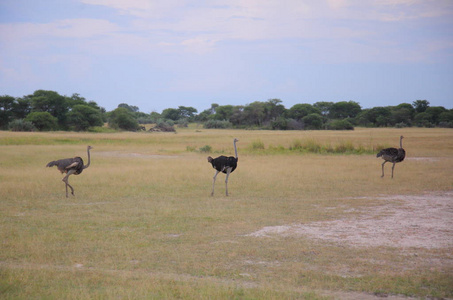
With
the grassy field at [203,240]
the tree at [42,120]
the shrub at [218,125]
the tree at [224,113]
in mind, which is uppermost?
the tree at [224,113]

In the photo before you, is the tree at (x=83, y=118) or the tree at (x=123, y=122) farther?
the tree at (x=123, y=122)

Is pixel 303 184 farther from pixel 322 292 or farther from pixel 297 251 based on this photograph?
pixel 322 292

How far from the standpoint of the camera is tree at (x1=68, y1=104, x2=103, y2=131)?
188 ft

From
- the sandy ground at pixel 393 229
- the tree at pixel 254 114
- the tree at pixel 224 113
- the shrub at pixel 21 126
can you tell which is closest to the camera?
the sandy ground at pixel 393 229

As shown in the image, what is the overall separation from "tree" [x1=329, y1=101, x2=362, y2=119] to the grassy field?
7196 centimetres

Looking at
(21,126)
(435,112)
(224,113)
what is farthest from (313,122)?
(21,126)

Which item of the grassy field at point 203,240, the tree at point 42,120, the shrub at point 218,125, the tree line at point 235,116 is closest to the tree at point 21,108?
the tree line at point 235,116

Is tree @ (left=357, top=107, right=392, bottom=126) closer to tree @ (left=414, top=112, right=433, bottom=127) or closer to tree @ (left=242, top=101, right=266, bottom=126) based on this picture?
tree @ (left=414, top=112, right=433, bottom=127)

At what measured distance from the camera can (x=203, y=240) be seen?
8469mm

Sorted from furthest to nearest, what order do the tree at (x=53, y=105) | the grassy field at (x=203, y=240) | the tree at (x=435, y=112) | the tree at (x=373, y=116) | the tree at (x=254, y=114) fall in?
the tree at (x=254, y=114) < the tree at (x=373, y=116) < the tree at (x=435, y=112) < the tree at (x=53, y=105) < the grassy field at (x=203, y=240)

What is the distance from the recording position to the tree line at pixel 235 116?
57.7m

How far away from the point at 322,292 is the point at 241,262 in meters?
1.70

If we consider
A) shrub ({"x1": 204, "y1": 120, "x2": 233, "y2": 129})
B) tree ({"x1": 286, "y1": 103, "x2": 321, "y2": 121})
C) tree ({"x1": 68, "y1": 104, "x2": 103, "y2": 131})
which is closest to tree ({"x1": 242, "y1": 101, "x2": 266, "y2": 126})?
shrub ({"x1": 204, "y1": 120, "x2": 233, "y2": 129})

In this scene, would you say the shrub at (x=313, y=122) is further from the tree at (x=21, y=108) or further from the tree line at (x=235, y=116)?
the tree at (x=21, y=108)
